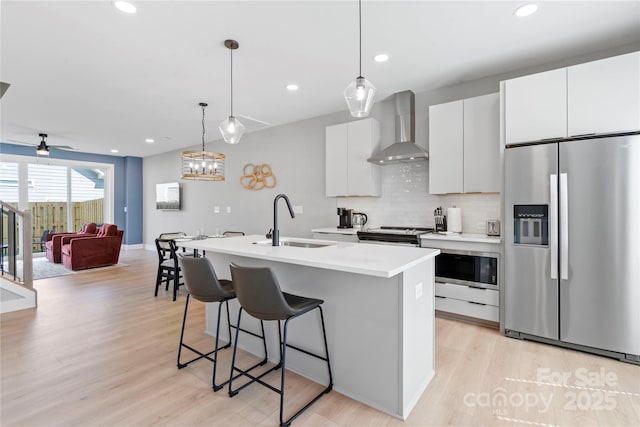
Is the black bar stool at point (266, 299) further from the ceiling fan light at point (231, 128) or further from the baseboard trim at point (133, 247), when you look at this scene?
the baseboard trim at point (133, 247)

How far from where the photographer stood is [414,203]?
4242mm

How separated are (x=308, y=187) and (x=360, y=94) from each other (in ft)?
10.7

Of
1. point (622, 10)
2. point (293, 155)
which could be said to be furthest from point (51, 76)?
point (622, 10)

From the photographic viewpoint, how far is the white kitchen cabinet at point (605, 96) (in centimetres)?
249

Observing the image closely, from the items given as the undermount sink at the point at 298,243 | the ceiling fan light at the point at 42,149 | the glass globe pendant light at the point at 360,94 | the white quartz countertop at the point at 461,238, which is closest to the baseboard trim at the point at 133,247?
the ceiling fan light at the point at 42,149

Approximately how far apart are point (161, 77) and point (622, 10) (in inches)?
169

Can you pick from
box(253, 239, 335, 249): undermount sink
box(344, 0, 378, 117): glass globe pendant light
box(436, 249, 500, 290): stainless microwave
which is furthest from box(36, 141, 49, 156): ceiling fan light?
box(436, 249, 500, 290): stainless microwave

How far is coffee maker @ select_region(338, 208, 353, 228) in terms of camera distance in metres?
4.79

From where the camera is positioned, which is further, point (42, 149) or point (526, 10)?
point (42, 149)

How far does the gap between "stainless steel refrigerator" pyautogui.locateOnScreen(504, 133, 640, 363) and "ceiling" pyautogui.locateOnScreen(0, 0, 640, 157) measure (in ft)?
3.32

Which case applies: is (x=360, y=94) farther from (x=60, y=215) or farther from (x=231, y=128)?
(x=60, y=215)

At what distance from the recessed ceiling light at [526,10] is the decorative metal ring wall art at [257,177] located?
426cm

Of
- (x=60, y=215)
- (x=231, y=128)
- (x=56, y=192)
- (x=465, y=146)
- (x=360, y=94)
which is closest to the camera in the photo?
(x=360, y=94)

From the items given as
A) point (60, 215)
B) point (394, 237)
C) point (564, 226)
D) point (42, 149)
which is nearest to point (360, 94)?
point (394, 237)
